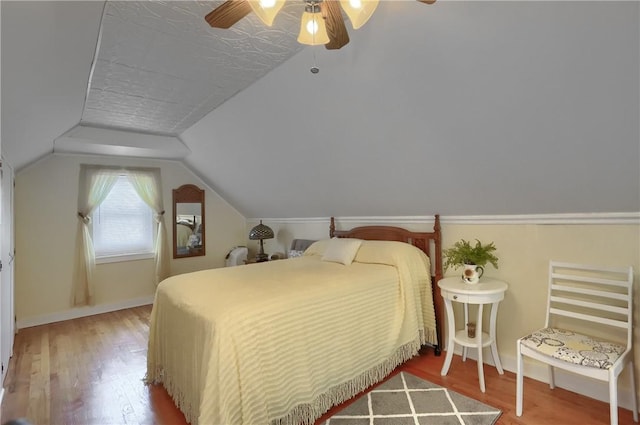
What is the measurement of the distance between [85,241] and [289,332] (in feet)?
12.3

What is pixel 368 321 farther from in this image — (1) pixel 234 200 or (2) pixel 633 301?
(1) pixel 234 200

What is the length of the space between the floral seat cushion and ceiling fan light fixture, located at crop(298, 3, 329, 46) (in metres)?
2.13

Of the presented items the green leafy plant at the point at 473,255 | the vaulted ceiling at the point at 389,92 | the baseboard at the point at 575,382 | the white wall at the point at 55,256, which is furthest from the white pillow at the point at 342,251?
the white wall at the point at 55,256

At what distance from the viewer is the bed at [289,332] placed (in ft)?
5.61

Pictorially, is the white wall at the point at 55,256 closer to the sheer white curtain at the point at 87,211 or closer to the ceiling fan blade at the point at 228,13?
the sheer white curtain at the point at 87,211

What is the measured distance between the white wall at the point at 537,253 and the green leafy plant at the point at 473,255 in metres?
0.12

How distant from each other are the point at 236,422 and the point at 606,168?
8.32 feet

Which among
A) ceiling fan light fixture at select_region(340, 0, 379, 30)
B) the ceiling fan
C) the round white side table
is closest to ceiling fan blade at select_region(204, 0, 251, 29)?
the ceiling fan

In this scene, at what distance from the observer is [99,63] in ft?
7.25

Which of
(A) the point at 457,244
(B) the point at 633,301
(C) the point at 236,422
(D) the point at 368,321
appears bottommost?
(C) the point at 236,422

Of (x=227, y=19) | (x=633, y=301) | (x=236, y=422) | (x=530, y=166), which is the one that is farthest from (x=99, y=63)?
(x=633, y=301)

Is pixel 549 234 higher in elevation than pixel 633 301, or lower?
higher

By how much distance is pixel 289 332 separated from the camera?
1944 mm

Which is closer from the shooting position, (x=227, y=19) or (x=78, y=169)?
(x=227, y=19)
